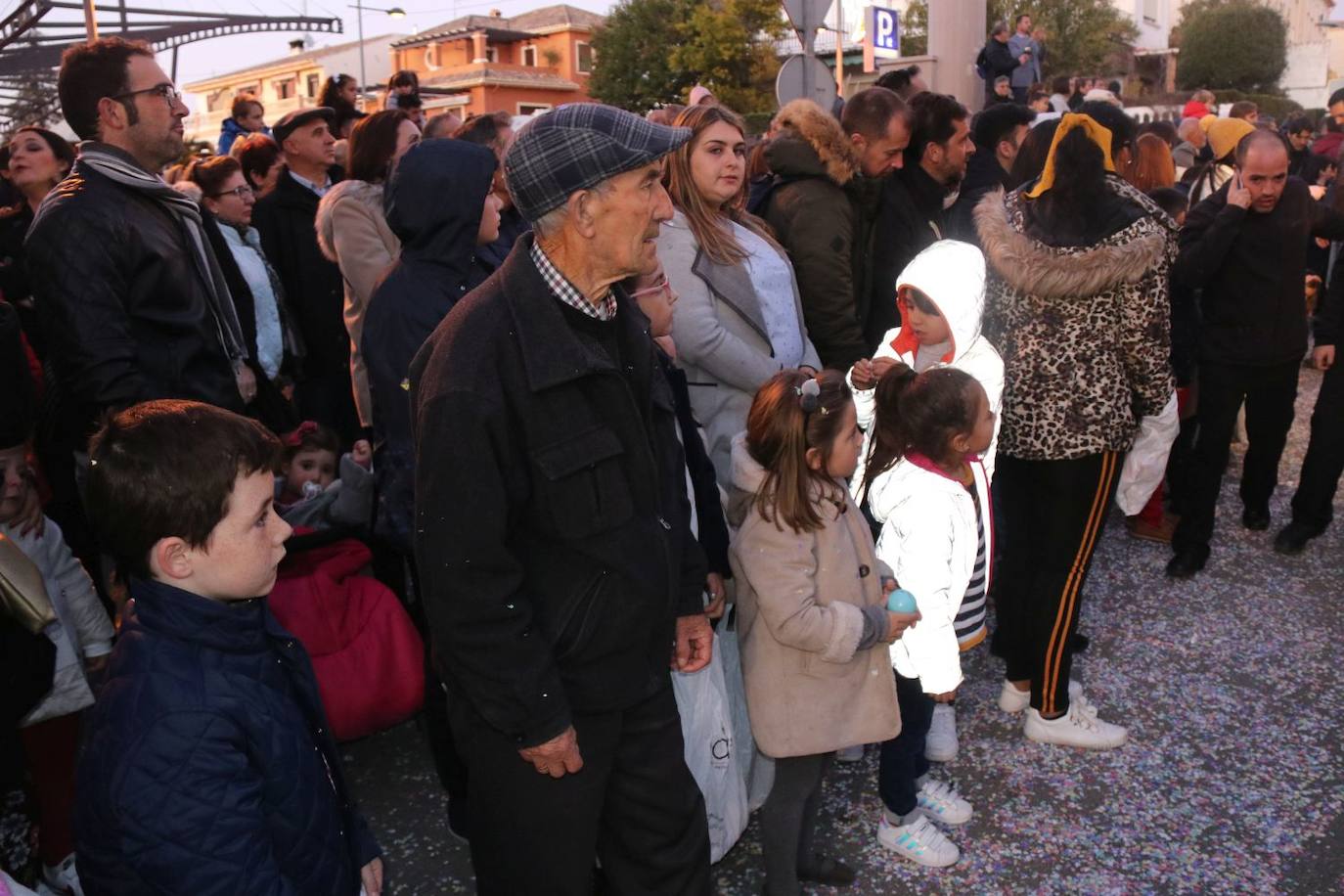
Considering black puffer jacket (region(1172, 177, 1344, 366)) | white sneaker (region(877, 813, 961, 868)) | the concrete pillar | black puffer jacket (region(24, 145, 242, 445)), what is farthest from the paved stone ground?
the concrete pillar

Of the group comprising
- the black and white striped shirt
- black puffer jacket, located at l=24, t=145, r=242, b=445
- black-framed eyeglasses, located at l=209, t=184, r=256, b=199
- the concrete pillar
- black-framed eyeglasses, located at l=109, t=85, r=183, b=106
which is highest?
the concrete pillar

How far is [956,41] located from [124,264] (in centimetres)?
1141

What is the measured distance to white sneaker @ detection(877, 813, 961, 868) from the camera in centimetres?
313

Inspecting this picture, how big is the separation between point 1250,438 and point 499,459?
5.16m

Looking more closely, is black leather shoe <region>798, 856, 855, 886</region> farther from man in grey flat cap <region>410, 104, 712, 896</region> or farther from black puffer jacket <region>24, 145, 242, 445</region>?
black puffer jacket <region>24, 145, 242, 445</region>

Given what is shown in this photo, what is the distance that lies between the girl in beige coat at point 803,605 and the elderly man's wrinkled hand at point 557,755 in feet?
2.71

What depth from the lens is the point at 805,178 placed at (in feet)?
14.4

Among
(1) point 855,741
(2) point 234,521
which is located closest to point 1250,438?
(1) point 855,741

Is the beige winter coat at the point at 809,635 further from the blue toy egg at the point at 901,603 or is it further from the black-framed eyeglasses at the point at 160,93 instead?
the black-framed eyeglasses at the point at 160,93

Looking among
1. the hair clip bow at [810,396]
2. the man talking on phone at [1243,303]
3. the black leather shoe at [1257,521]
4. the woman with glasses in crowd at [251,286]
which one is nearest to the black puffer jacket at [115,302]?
the woman with glasses in crowd at [251,286]

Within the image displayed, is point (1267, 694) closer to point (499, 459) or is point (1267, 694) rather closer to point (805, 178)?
point (805, 178)

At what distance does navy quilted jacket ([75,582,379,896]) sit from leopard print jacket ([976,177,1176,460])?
263 centimetres

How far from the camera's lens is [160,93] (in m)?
3.38

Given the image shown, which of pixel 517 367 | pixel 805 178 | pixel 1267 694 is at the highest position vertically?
pixel 805 178
